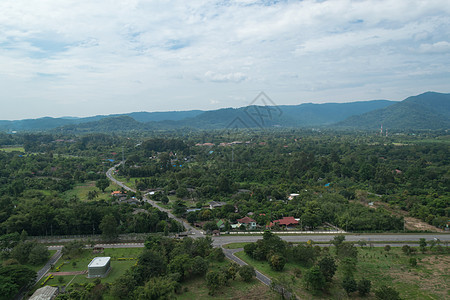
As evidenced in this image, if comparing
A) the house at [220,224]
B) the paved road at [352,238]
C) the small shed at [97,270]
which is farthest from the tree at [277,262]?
the small shed at [97,270]

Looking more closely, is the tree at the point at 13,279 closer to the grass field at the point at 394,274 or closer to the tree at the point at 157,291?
the tree at the point at 157,291

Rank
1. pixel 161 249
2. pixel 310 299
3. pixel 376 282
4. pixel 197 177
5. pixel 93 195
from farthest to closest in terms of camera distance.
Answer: pixel 197 177
pixel 93 195
pixel 161 249
pixel 376 282
pixel 310 299

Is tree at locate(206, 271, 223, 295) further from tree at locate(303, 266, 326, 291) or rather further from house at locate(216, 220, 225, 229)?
house at locate(216, 220, 225, 229)

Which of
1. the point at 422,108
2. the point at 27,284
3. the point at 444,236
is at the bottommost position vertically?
the point at 444,236

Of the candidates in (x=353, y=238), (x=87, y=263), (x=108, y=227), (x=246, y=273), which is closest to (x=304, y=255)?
(x=246, y=273)

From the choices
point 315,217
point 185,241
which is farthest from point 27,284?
point 315,217

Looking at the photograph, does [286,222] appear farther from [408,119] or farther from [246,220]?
[408,119]

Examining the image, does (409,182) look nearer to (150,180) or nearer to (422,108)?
(150,180)
